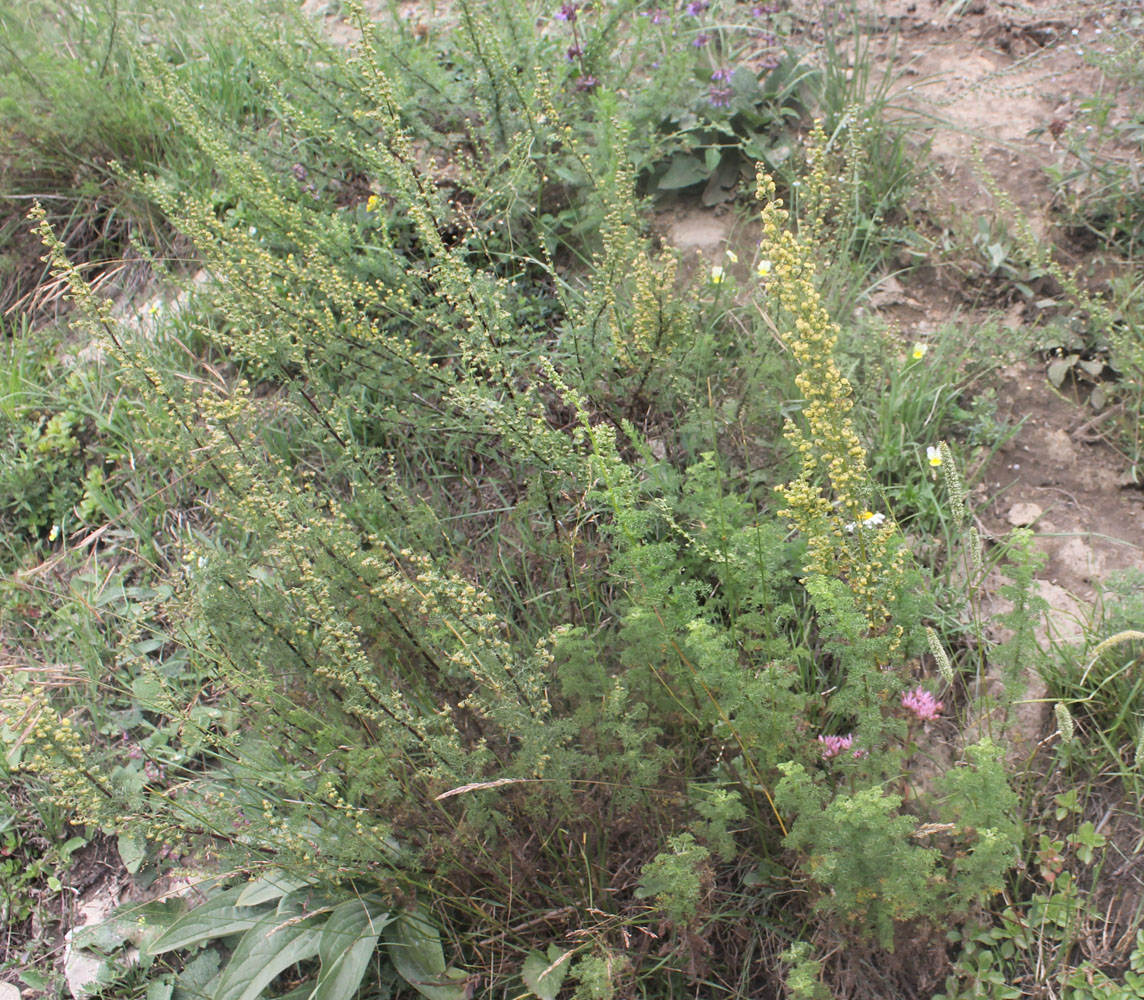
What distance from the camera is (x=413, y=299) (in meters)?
3.65

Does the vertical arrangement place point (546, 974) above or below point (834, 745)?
above

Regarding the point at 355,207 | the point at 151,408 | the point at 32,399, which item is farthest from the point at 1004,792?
the point at 32,399

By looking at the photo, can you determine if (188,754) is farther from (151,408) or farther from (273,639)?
(151,408)

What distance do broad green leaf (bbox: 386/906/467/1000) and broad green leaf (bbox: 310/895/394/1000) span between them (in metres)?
0.06

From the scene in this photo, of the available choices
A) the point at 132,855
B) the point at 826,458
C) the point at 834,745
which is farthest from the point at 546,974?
the point at 132,855

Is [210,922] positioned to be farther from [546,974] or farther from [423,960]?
[546,974]

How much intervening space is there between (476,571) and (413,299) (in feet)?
3.94

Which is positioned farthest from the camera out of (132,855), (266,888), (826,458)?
(132,855)

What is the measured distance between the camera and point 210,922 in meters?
2.56

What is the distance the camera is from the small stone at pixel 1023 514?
300 cm

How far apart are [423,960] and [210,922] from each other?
0.65 meters

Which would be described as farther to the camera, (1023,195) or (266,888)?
(1023,195)

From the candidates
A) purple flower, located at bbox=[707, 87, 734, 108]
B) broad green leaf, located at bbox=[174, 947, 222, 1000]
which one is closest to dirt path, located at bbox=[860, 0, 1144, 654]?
purple flower, located at bbox=[707, 87, 734, 108]

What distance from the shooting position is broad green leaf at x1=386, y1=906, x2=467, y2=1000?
92.6 inches
